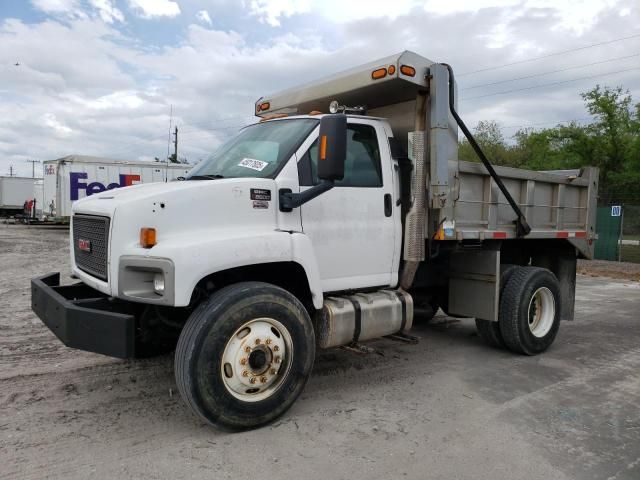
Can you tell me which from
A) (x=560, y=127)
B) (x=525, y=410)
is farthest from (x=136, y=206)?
(x=560, y=127)

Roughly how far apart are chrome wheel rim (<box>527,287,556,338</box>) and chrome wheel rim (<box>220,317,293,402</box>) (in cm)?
349

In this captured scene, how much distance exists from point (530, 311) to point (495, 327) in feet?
1.54

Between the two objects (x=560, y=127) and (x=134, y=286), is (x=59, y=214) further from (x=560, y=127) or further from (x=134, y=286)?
(x=560, y=127)

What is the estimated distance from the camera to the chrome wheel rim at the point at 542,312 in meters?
6.17

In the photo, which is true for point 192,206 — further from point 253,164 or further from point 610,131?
point 610,131

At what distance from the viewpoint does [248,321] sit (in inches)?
147

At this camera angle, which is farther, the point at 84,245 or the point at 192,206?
the point at 84,245

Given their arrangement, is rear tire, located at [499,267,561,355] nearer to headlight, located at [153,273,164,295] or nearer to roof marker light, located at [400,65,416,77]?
roof marker light, located at [400,65,416,77]

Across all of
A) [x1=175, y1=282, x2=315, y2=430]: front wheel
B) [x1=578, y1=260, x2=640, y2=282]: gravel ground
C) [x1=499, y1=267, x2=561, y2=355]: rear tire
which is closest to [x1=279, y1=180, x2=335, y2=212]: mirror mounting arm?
[x1=175, y1=282, x2=315, y2=430]: front wheel

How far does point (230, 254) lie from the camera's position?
370 cm

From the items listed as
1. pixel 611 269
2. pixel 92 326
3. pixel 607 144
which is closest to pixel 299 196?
pixel 92 326

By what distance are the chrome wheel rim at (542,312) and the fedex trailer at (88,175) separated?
1796cm

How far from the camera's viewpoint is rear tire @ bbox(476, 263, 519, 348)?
603cm

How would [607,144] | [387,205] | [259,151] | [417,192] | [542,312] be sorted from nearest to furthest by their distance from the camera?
1. [259,151]
2. [387,205]
3. [417,192]
4. [542,312]
5. [607,144]
